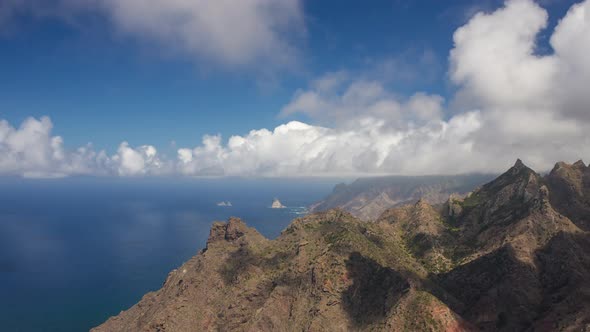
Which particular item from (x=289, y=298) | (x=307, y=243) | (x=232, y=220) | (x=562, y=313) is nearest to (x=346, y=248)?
(x=307, y=243)

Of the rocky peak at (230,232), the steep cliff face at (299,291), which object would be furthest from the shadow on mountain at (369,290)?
the rocky peak at (230,232)

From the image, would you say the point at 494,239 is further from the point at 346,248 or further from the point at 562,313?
the point at 346,248

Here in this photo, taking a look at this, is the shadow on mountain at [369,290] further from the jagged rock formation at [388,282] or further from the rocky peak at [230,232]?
the rocky peak at [230,232]

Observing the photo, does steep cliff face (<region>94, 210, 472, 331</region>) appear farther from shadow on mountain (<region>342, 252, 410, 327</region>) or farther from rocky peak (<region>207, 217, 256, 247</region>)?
rocky peak (<region>207, 217, 256, 247</region>)

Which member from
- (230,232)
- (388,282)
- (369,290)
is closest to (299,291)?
(369,290)

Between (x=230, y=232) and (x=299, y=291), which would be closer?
(x=299, y=291)

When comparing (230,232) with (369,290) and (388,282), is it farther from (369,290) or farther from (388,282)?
(388,282)
